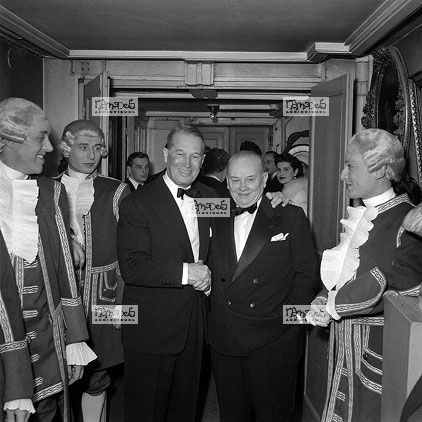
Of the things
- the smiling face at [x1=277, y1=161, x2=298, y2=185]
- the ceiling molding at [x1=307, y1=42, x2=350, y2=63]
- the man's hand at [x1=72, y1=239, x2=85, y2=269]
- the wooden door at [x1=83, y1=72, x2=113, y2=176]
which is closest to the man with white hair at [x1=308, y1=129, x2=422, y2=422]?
the man's hand at [x1=72, y1=239, x2=85, y2=269]

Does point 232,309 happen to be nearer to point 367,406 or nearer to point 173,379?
point 173,379

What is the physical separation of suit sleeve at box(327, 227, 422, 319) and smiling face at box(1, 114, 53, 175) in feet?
4.11

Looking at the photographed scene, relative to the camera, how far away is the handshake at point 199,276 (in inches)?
97.3

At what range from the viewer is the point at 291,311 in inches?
100

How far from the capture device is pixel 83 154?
3244 mm

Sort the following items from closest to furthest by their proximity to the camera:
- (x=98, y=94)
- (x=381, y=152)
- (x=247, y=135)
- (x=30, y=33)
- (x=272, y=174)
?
1. (x=381, y=152)
2. (x=30, y=33)
3. (x=98, y=94)
4. (x=272, y=174)
5. (x=247, y=135)

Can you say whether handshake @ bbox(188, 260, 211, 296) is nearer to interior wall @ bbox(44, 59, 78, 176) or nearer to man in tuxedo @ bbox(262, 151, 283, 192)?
interior wall @ bbox(44, 59, 78, 176)

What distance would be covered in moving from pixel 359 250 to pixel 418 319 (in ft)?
3.11

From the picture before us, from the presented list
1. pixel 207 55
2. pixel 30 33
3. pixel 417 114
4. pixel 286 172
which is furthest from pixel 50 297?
pixel 286 172

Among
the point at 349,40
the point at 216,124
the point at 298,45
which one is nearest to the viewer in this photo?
the point at 349,40

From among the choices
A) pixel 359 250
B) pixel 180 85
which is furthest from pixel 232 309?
pixel 180 85

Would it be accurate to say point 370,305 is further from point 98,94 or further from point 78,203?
point 98,94

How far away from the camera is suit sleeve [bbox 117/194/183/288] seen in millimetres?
2490

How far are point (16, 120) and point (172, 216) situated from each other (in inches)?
31.3
